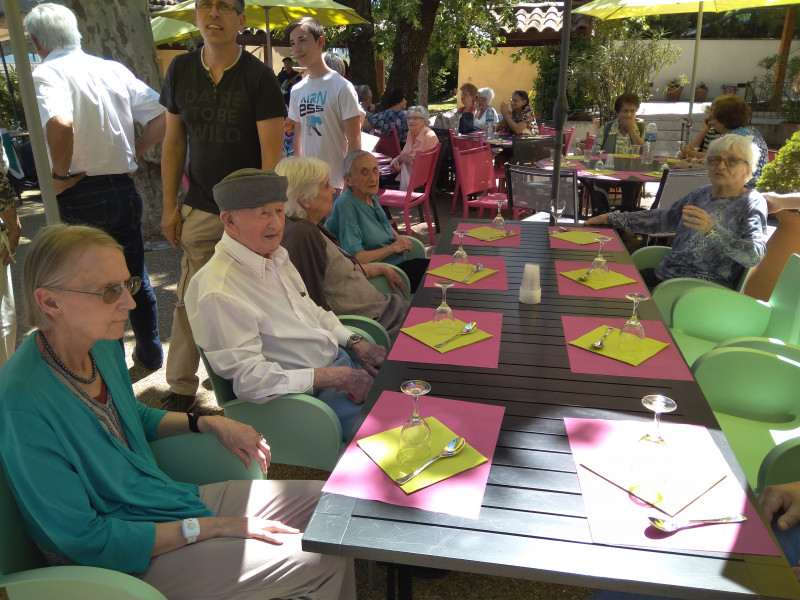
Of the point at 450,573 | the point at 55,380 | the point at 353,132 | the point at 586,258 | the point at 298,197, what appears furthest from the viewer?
the point at 353,132

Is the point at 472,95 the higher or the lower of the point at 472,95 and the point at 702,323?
the higher

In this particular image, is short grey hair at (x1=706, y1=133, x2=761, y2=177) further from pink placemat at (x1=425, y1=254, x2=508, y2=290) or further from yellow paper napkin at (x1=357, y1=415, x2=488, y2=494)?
yellow paper napkin at (x1=357, y1=415, x2=488, y2=494)

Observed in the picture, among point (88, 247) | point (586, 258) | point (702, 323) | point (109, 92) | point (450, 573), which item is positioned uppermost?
point (109, 92)

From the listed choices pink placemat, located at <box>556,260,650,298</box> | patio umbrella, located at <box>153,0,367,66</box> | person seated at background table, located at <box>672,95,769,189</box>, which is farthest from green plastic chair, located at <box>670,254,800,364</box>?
patio umbrella, located at <box>153,0,367,66</box>

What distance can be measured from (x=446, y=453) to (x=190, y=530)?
708 millimetres

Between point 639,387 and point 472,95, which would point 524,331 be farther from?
point 472,95

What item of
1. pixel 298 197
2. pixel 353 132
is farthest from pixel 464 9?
pixel 298 197

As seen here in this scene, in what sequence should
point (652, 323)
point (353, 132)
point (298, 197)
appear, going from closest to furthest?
point (652, 323) → point (298, 197) → point (353, 132)

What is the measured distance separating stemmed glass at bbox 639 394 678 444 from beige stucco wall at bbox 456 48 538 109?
18576 mm

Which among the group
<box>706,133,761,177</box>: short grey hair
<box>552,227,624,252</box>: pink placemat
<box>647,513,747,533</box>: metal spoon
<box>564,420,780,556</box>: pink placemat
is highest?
<box>706,133,761,177</box>: short grey hair

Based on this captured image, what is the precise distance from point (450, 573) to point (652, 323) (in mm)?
1285

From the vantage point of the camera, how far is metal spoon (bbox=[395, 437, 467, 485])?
1511 millimetres

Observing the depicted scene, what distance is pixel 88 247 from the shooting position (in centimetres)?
157

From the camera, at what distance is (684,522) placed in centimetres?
136
